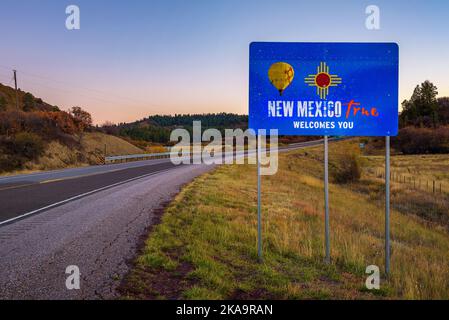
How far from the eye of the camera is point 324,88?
6.21m

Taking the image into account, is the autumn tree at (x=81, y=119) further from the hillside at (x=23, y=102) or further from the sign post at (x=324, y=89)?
the sign post at (x=324, y=89)

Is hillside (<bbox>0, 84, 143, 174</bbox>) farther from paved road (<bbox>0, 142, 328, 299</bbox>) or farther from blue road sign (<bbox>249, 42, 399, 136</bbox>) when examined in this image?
blue road sign (<bbox>249, 42, 399, 136</bbox>)

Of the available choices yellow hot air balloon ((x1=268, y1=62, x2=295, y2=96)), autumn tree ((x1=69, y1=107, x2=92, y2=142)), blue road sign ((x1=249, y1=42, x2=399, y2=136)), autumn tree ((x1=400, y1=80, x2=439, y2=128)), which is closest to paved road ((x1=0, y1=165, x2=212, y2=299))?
blue road sign ((x1=249, y1=42, x2=399, y2=136))

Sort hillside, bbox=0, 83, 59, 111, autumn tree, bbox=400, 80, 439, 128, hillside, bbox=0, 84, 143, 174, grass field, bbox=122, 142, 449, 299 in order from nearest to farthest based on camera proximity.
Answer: grass field, bbox=122, 142, 449, 299, hillside, bbox=0, 84, 143, 174, hillside, bbox=0, 83, 59, 111, autumn tree, bbox=400, 80, 439, 128

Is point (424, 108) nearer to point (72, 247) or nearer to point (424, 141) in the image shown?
point (424, 141)

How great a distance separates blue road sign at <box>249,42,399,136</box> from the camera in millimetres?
6082

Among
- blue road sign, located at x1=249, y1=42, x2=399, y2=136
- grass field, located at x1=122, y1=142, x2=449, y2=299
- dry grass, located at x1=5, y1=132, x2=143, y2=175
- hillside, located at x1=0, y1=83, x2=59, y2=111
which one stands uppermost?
hillside, located at x1=0, y1=83, x2=59, y2=111

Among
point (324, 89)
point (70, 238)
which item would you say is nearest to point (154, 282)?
point (70, 238)

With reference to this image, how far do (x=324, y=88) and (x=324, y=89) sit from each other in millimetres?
18

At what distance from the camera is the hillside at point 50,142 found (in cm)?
2722

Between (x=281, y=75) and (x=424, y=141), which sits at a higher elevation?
(x=281, y=75)
